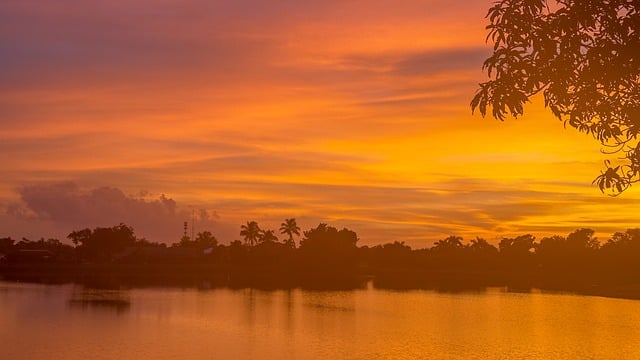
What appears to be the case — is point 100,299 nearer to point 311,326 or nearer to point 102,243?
point 311,326

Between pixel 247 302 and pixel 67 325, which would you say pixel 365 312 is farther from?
pixel 67 325

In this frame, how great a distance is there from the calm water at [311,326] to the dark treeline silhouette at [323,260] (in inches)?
2152

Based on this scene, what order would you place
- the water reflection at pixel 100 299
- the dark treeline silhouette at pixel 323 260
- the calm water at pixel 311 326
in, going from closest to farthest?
1. the calm water at pixel 311 326
2. the water reflection at pixel 100 299
3. the dark treeline silhouette at pixel 323 260

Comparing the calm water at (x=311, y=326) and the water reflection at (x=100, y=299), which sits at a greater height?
the water reflection at (x=100, y=299)

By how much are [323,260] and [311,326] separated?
4392 inches

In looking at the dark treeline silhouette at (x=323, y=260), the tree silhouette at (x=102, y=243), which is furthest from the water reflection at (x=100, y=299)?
the tree silhouette at (x=102, y=243)

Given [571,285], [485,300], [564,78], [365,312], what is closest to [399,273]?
[571,285]

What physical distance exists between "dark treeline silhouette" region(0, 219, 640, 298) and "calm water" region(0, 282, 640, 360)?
54.7m

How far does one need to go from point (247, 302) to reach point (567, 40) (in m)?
76.9

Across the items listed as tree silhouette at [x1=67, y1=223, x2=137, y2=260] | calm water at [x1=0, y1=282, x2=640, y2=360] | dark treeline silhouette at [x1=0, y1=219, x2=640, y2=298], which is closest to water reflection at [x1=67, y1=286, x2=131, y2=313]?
calm water at [x1=0, y1=282, x2=640, y2=360]

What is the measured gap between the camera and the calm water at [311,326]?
47.3 m

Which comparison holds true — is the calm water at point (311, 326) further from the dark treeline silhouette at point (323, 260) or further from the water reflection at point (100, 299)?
the dark treeline silhouette at point (323, 260)

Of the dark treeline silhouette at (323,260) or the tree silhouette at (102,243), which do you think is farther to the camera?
the tree silhouette at (102,243)

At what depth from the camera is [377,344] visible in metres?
50.8
